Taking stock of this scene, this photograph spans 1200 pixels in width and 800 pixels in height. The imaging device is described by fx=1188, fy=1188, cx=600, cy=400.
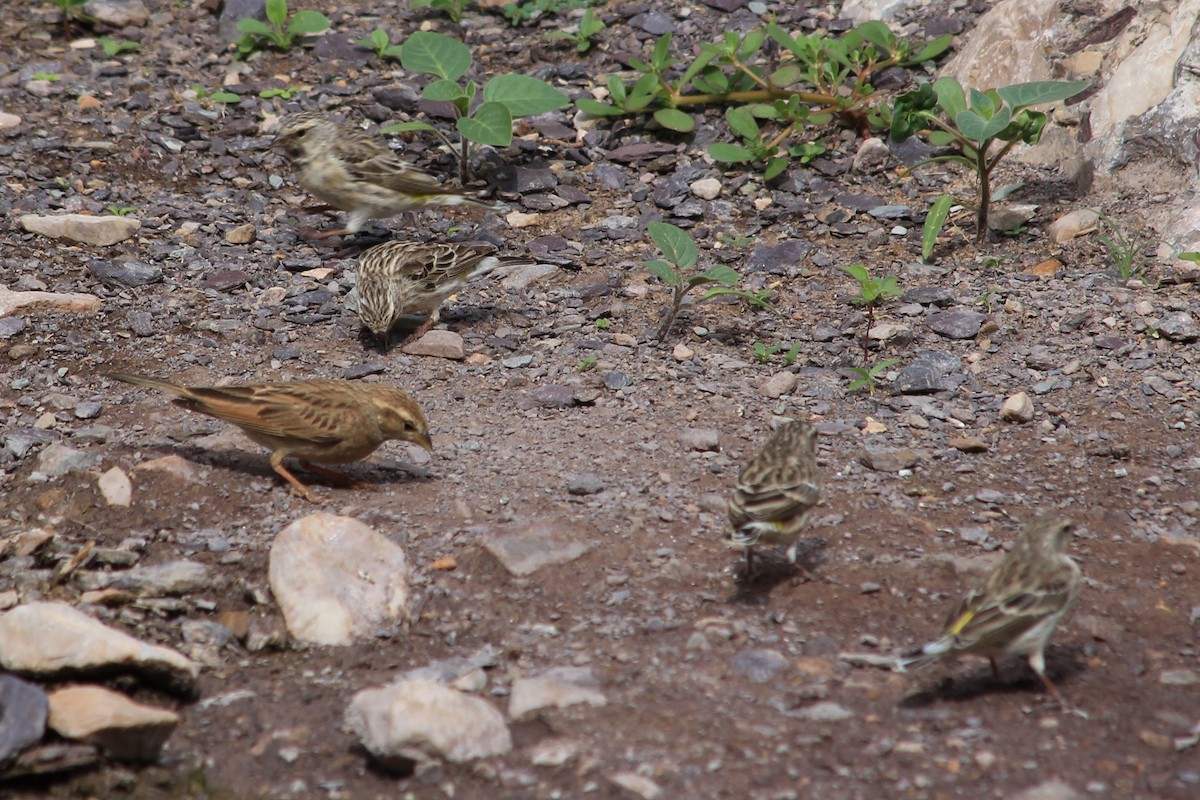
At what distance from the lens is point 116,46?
11.8 metres

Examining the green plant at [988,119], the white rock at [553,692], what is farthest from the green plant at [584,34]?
the white rock at [553,692]

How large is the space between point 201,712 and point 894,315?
5.18 meters

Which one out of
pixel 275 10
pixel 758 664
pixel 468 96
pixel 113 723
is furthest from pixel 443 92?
pixel 113 723

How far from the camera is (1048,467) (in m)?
6.48

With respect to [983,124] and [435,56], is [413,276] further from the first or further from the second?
[983,124]

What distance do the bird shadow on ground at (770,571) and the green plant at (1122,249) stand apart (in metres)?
3.60

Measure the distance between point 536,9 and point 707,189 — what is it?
3658 millimetres

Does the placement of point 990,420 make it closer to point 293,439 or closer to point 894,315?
point 894,315

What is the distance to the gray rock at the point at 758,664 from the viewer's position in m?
4.79

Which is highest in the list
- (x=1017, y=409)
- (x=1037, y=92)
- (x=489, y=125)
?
(x=1037, y=92)

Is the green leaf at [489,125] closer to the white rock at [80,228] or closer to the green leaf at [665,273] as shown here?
the green leaf at [665,273]

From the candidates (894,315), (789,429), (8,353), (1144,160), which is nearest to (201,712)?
(789,429)

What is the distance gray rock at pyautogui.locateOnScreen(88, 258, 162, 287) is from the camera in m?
8.53

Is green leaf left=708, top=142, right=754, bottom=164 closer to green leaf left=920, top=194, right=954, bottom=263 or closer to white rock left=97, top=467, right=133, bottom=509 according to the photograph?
green leaf left=920, top=194, right=954, bottom=263
